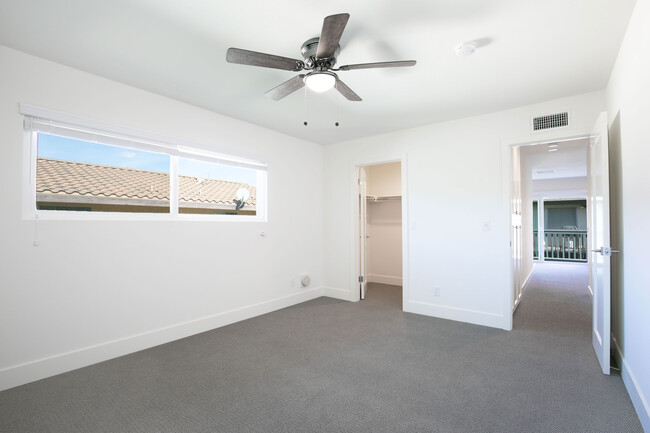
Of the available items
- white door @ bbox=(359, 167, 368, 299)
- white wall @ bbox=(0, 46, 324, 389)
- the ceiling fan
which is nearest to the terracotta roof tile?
white wall @ bbox=(0, 46, 324, 389)

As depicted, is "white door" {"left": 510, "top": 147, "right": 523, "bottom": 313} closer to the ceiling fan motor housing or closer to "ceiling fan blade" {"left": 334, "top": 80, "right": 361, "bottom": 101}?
"ceiling fan blade" {"left": 334, "top": 80, "right": 361, "bottom": 101}

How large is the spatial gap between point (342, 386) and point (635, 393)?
6.34 ft

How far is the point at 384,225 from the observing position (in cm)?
625

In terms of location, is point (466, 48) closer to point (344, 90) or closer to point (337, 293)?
point (344, 90)

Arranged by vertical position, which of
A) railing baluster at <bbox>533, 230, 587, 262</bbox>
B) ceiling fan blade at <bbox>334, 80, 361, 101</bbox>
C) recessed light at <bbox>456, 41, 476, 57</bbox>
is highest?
recessed light at <bbox>456, 41, 476, 57</bbox>

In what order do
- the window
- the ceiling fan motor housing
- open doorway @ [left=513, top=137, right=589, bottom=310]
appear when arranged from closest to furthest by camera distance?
1. the ceiling fan motor housing
2. the window
3. open doorway @ [left=513, top=137, right=589, bottom=310]

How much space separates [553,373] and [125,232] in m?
3.97

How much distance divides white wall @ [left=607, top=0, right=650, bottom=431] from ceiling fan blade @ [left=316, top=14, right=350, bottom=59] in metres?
1.67

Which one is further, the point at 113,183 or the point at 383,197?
the point at 383,197

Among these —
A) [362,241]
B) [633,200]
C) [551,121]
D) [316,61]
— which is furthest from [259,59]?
[362,241]

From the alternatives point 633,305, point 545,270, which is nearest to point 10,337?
point 633,305

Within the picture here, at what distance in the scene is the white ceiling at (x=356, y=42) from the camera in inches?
74.9

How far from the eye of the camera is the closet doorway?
605 centimetres

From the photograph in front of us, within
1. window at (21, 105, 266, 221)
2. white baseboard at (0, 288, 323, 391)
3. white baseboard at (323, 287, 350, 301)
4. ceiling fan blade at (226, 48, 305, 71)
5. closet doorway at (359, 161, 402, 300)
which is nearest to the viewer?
ceiling fan blade at (226, 48, 305, 71)
